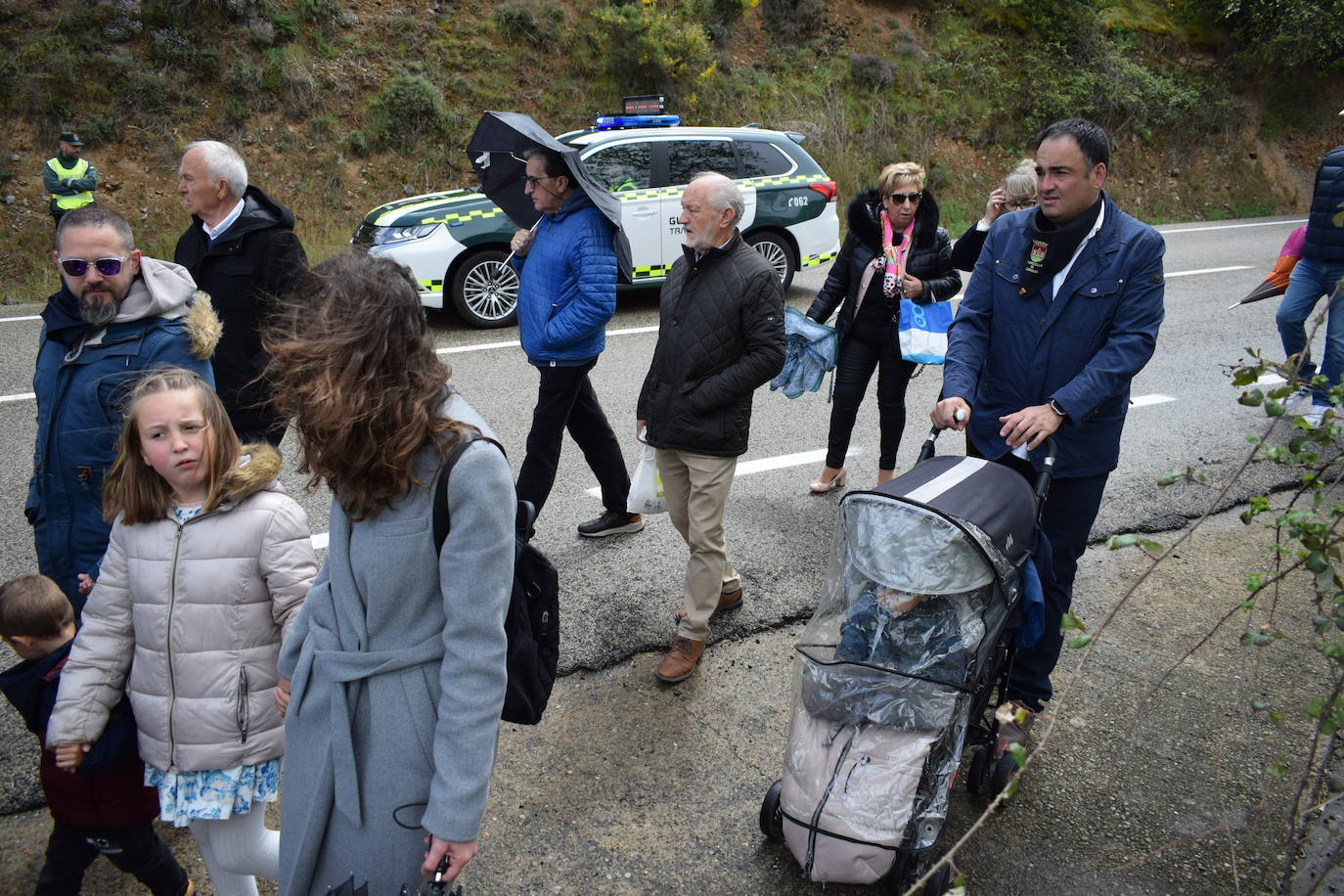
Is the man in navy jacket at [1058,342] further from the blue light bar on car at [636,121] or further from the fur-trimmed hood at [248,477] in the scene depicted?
the blue light bar on car at [636,121]

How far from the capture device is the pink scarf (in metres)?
5.03

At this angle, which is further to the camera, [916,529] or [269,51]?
[269,51]

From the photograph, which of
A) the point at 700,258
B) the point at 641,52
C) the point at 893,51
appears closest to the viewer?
the point at 700,258

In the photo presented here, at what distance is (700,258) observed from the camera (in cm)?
383

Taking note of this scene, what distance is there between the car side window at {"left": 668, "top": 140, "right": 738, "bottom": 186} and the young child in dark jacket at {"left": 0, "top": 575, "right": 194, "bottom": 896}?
308 inches

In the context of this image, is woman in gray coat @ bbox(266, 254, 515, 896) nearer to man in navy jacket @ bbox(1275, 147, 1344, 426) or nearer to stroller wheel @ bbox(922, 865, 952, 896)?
stroller wheel @ bbox(922, 865, 952, 896)

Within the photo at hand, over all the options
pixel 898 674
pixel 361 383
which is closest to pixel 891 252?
pixel 898 674

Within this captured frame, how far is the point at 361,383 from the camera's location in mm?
1760

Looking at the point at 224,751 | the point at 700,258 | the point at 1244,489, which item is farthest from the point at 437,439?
the point at 1244,489

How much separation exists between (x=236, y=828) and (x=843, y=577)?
1810 millimetres

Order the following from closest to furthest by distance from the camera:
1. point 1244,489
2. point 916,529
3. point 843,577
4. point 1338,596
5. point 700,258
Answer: point 1338,596 < point 916,529 < point 843,577 < point 700,258 < point 1244,489

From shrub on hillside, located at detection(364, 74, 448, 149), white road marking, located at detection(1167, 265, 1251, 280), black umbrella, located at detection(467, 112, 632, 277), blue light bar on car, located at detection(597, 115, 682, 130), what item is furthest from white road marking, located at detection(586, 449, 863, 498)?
shrub on hillside, located at detection(364, 74, 448, 149)

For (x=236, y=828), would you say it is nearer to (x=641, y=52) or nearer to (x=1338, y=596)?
(x=1338, y=596)

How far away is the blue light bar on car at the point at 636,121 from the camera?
977 centimetres
